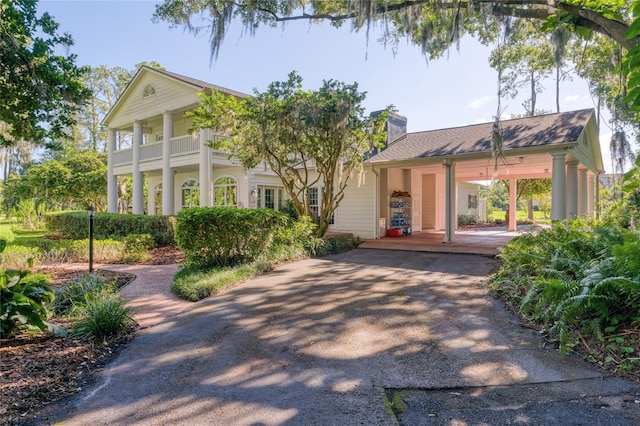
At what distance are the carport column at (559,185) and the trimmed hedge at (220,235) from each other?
820cm

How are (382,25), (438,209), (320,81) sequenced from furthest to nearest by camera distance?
(438,209) < (320,81) < (382,25)

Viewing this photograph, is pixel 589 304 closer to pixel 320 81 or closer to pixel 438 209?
pixel 320 81

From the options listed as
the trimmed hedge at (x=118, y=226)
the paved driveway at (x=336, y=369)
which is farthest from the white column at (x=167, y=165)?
the paved driveway at (x=336, y=369)

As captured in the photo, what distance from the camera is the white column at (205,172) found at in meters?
14.2

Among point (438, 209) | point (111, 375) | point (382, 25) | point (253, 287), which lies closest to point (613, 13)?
point (382, 25)

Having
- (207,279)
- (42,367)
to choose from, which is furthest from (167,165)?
(42,367)

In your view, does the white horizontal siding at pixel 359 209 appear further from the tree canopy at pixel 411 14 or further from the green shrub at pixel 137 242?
the green shrub at pixel 137 242

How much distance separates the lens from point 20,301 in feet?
12.2

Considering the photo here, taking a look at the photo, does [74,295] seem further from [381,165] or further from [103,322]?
[381,165]

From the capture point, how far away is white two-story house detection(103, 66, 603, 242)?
37.5 ft

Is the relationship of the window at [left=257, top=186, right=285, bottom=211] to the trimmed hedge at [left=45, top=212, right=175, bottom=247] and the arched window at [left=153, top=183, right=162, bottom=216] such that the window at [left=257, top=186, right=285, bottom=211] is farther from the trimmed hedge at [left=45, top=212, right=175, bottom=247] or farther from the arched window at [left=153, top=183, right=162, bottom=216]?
the arched window at [left=153, top=183, right=162, bottom=216]

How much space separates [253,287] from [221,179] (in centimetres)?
1090

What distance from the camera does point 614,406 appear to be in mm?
2596

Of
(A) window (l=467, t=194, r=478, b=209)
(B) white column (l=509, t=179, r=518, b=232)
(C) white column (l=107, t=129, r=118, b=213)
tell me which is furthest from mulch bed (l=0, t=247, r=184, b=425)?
(A) window (l=467, t=194, r=478, b=209)
